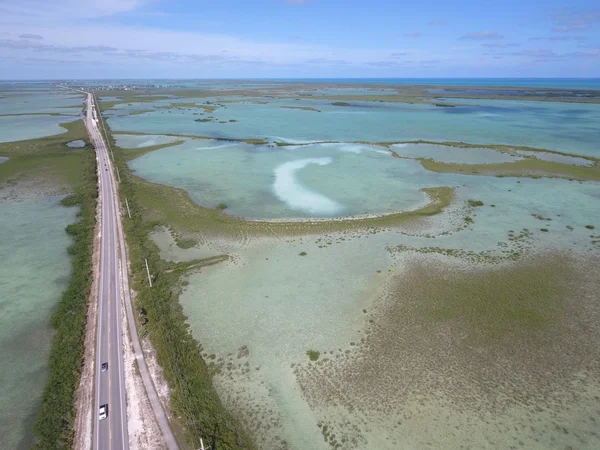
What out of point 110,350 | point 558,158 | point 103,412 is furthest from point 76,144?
point 558,158

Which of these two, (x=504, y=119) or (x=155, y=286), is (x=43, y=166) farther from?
(x=504, y=119)

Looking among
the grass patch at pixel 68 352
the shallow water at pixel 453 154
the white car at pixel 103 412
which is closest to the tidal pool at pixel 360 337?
the white car at pixel 103 412

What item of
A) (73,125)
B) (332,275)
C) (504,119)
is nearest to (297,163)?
(332,275)

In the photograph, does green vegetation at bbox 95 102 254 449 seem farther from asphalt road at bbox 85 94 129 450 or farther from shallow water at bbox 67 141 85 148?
shallow water at bbox 67 141 85 148

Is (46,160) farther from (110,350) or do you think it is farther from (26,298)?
(110,350)

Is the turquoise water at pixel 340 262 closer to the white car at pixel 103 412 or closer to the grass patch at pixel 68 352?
the white car at pixel 103 412

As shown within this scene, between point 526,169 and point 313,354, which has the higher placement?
point 526,169
